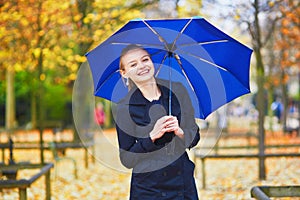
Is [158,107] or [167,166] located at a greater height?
[158,107]

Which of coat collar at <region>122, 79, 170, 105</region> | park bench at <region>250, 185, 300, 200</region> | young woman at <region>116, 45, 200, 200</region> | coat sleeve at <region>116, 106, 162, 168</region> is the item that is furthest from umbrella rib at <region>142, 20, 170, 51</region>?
park bench at <region>250, 185, 300, 200</region>

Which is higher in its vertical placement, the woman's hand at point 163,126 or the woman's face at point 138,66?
the woman's face at point 138,66

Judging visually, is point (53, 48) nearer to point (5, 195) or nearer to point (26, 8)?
point (26, 8)

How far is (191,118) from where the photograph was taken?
3.76m

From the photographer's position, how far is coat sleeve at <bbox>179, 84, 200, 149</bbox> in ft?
12.1

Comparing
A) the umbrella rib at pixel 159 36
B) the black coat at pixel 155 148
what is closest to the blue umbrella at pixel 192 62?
the umbrella rib at pixel 159 36

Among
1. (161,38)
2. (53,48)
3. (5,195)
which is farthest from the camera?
(53,48)

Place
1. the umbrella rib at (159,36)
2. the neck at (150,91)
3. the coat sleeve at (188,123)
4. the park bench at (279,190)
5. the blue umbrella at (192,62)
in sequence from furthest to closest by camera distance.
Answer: the park bench at (279,190), the blue umbrella at (192,62), the umbrella rib at (159,36), the neck at (150,91), the coat sleeve at (188,123)

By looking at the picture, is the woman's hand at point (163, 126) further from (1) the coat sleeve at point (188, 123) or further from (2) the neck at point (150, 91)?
(2) the neck at point (150, 91)

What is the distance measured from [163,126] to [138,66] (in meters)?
0.46

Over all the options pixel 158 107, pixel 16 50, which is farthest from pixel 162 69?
Result: pixel 16 50

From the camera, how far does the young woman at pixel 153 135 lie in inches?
142

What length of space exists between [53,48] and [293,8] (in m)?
6.26

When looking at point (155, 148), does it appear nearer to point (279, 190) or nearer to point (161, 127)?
point (161, 127)
